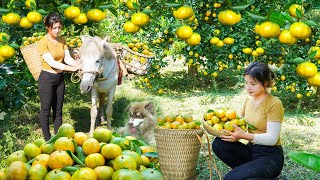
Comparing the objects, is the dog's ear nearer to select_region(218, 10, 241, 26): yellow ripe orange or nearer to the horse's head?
the horse's head

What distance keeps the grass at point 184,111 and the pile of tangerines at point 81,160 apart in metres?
2.60

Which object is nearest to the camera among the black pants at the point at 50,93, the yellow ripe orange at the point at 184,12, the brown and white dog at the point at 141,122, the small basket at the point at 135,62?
the yellow ripe orange at the point at 184,12

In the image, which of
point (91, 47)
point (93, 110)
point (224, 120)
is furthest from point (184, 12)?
point (93, 110)

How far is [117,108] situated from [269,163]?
16.5ft

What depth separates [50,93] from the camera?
16.9 feet

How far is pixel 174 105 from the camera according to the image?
8.32m

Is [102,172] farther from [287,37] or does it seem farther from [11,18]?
[287,37]

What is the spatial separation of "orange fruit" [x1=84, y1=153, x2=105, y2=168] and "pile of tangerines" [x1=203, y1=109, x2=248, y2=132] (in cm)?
175

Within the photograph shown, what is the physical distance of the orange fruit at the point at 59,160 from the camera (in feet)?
6.16

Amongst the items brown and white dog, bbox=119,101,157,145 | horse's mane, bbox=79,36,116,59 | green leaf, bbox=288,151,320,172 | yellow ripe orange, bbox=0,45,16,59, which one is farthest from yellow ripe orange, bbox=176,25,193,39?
brown and white dog, bbox=119,101,157,145

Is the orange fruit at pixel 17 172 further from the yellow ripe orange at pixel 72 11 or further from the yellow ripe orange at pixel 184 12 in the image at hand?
the yellow ripe orange at pixel 184 12

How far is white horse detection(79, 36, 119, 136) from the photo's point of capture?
208 inches

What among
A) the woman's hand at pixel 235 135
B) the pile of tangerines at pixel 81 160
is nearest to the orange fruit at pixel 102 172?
the pile of tangerines at pixel 81 160

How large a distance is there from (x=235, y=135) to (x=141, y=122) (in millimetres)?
2667
